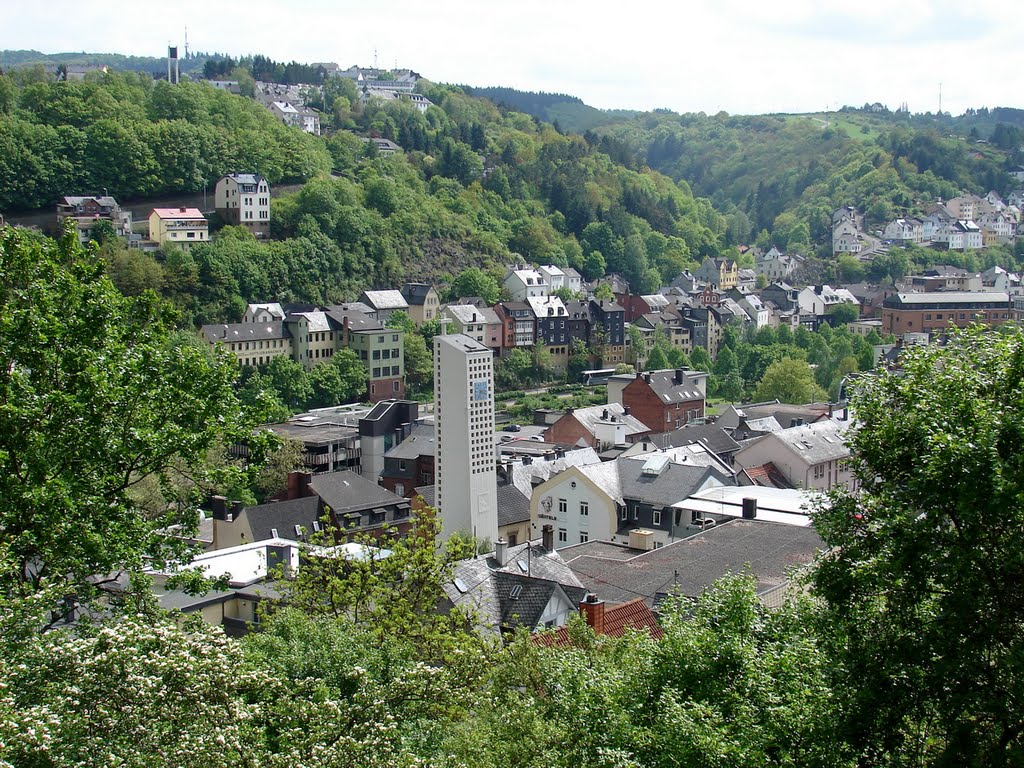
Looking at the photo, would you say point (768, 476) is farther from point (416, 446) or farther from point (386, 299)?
point (386, 299)

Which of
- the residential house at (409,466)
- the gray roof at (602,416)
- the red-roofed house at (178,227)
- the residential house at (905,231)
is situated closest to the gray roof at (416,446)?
the residential house at (409,466)

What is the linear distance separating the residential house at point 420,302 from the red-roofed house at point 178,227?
14.2 meters

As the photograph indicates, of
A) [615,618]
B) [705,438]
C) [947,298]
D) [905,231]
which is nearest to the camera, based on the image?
[615,618]

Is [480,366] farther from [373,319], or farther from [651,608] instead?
[373,319]

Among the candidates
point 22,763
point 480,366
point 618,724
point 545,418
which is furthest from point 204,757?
point 545,418

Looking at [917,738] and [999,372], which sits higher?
[999,372]

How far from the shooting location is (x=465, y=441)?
127ft

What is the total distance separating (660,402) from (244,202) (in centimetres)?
3957

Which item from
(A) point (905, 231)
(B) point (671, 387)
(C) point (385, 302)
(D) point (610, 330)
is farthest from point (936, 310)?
(C) point (385, 302)

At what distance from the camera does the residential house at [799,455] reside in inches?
1751

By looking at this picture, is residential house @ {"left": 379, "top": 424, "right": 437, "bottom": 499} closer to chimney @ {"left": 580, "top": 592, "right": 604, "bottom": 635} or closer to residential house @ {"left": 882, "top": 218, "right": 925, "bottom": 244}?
chimney @ {"left": 580, "top": 592, "right": 604, "bottom": 635}

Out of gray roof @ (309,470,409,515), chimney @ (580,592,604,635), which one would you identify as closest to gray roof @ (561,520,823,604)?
chimney @ (580,592,604,635)

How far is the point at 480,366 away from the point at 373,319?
38283 mm

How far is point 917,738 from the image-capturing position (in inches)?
458
